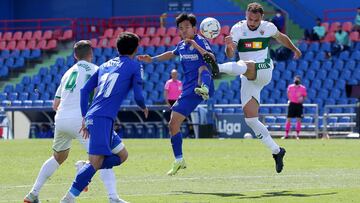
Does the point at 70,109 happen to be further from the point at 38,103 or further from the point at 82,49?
the point at 38,103

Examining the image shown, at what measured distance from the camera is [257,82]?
15.2 meters

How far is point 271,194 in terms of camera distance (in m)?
12.9

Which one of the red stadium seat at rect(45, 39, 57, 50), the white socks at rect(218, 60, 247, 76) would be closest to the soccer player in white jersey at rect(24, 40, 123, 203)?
the white socks at rect(218, 60, 247, 76)

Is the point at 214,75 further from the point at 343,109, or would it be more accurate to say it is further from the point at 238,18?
the point at 238,18

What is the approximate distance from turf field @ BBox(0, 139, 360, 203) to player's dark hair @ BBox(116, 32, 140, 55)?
82.1 inches

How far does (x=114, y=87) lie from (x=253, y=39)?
Result: 176 inches

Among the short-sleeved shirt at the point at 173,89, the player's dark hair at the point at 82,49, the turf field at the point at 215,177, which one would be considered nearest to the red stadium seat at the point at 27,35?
the short-sleeved shirt at the point at 173,89

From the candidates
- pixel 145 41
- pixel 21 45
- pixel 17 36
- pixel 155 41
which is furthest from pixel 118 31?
pixel 17 36

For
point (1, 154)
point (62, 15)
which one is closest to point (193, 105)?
point (1, 154)

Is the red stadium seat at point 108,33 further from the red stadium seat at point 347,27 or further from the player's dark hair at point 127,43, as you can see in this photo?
the player's dark hair at point 127,43

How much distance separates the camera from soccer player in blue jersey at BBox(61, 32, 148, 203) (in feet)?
35.7

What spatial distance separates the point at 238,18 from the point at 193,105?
1086 inches

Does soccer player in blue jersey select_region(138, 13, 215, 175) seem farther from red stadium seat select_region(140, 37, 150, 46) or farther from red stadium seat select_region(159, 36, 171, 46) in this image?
red stadium seat select_region(140, 37, 150, 46)

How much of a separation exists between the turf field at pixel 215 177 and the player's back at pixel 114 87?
67.4 inches
